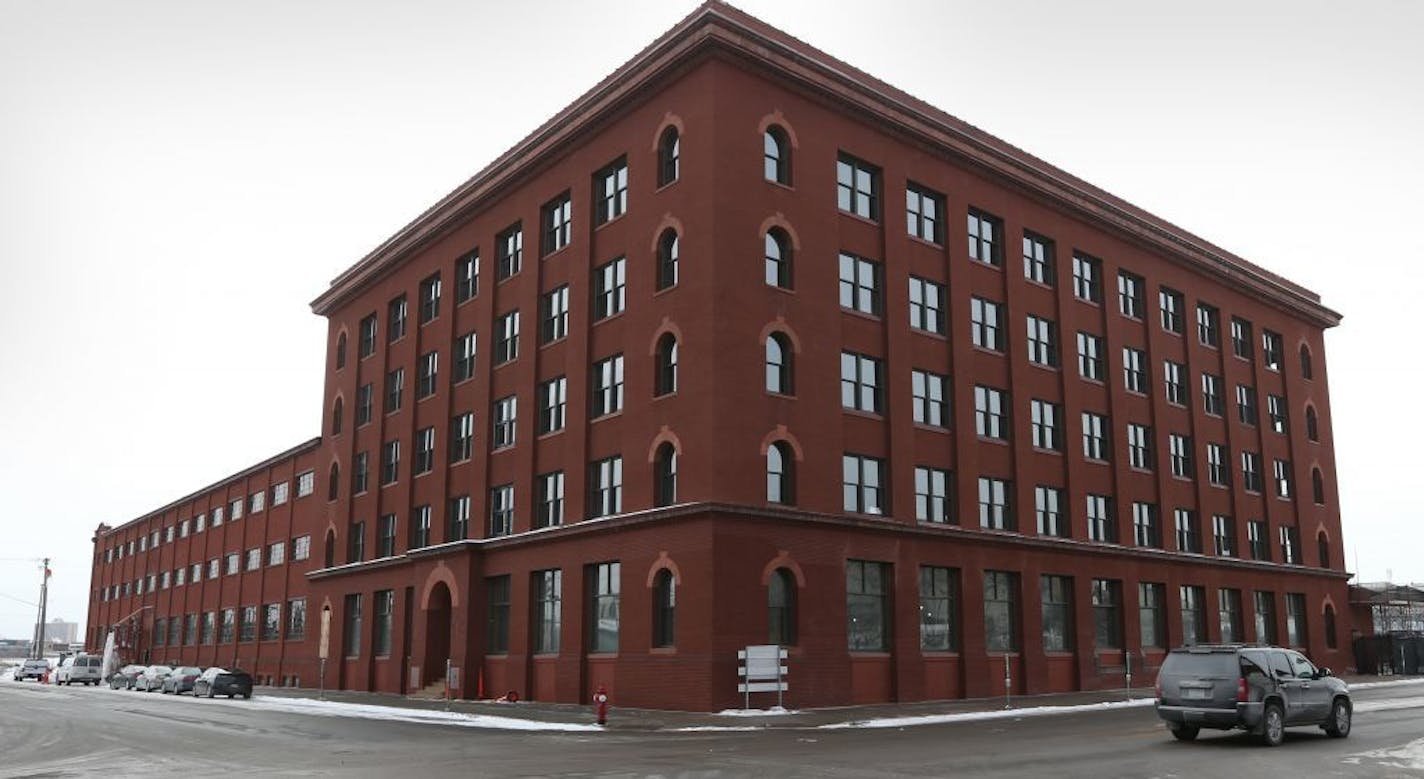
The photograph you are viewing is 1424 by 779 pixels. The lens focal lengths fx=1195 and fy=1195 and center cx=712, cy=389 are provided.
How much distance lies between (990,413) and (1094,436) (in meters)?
6.94

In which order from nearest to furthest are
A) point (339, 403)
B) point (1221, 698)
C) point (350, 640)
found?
point (1221, 698), point (350, 640), point (339, 403)

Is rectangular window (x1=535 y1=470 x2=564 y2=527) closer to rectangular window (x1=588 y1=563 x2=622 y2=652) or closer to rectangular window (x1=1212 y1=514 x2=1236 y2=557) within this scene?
rectangular window (x1=588 y1=563 x2=622 y2=652)

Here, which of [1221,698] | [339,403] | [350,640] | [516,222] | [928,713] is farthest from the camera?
[339,403]

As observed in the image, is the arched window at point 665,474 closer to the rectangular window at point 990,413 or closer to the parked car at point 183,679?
the rectangular window at point 990,413

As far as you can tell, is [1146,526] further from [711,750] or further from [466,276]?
[711,750]

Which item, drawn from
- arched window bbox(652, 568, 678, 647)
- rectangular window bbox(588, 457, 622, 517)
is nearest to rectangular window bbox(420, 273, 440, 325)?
rectangular window bbox(588, 457, 622, 517)

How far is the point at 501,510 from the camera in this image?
44.9 m

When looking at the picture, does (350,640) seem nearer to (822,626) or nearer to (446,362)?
(446,362)

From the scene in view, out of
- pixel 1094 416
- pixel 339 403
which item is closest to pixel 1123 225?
pixel 1094 416

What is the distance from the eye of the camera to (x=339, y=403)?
6094 centimetres

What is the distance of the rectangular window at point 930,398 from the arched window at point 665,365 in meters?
8.98

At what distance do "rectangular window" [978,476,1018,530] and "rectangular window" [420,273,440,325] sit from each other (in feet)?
81.7

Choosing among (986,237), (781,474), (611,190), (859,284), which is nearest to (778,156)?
(859,284)

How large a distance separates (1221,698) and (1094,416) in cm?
2739
